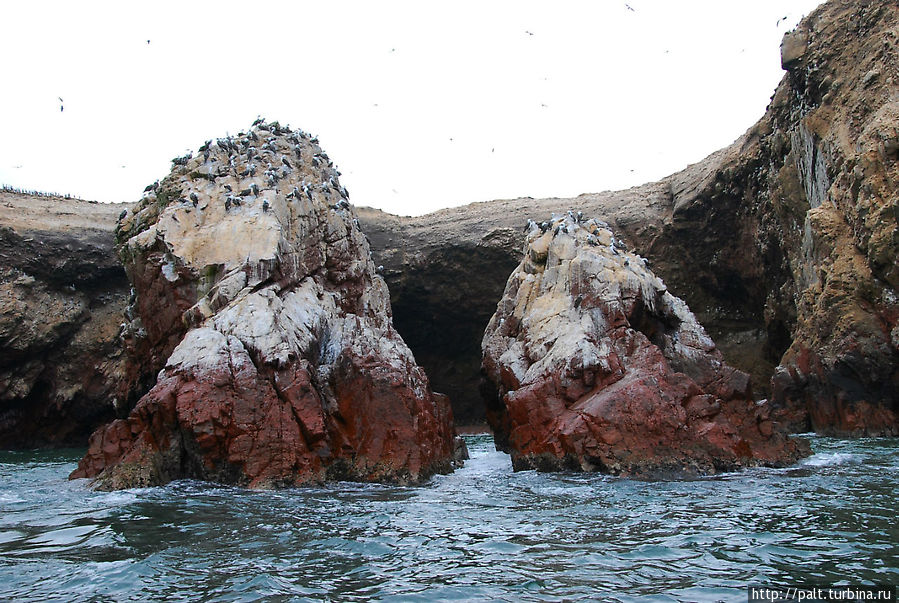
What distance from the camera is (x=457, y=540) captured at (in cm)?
798

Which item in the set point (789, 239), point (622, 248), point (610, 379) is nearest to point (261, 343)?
point (610, 379)

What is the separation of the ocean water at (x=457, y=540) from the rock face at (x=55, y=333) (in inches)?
765

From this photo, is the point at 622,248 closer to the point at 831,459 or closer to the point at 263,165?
the point at 831,459

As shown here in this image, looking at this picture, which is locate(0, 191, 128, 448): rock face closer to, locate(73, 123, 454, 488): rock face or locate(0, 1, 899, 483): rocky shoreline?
locate(0, 1, 899, 483): rocky shoreline

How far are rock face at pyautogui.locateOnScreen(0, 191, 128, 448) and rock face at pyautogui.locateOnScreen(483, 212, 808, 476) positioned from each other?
1836 cm

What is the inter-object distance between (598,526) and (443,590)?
299 centimetres

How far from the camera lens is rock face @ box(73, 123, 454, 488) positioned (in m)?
12.0

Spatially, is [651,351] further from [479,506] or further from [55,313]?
[55,313]

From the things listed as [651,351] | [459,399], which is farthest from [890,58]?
[459,399]

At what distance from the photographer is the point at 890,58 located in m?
22.1

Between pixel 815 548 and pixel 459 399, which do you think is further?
pixel 459 399

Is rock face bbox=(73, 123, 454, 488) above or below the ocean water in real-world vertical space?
above

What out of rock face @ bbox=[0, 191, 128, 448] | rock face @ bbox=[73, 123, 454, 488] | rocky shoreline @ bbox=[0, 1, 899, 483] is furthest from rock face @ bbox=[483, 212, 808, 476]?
rock face @ bbox=[0, 191, 128, 448]

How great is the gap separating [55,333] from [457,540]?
27379 mm
